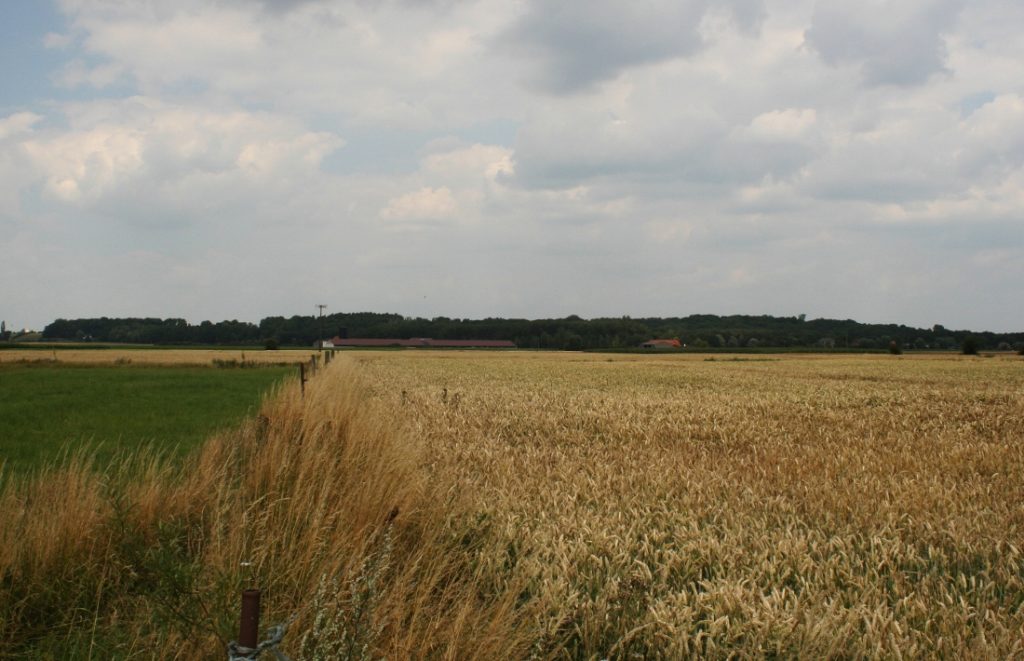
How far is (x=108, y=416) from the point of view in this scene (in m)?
18.8

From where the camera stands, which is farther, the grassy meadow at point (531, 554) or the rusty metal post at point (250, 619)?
the grassy meadow at point (531, 554)

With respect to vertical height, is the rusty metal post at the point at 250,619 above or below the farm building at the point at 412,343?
above

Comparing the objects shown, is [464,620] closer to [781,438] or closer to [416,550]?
[416,550]

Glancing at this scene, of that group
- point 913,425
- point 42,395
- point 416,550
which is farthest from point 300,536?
point 42,395

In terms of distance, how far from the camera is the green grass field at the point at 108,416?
12500 millimetres

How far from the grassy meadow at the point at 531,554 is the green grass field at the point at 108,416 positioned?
1996 mm

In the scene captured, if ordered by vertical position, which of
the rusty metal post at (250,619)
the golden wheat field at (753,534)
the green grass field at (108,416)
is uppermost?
the rusty metal post at (250,619)

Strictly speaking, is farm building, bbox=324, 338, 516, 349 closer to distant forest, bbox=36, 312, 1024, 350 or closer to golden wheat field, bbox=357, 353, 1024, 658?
distant forest, bbox=36, 312, 1024, 350

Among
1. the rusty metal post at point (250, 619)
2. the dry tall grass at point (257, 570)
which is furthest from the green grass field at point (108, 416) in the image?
the rusty metal post at point (250, 619)

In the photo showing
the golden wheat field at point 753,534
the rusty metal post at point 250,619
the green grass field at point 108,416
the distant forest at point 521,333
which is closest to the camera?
the rusty metal post at point 250,619

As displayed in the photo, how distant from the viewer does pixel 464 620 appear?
11.7ft

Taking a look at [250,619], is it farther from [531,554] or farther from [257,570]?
[531,554]

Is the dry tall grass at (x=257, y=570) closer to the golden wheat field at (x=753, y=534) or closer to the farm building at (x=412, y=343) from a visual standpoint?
the golden wheat field at (x=753, y=534)

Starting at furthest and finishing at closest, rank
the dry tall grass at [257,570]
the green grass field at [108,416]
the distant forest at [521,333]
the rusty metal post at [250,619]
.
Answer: the distant forest at [521,333] < the green grass field at [108,416] < the dry tall grass at [257,570] < the rusty metal post at [250,619]
